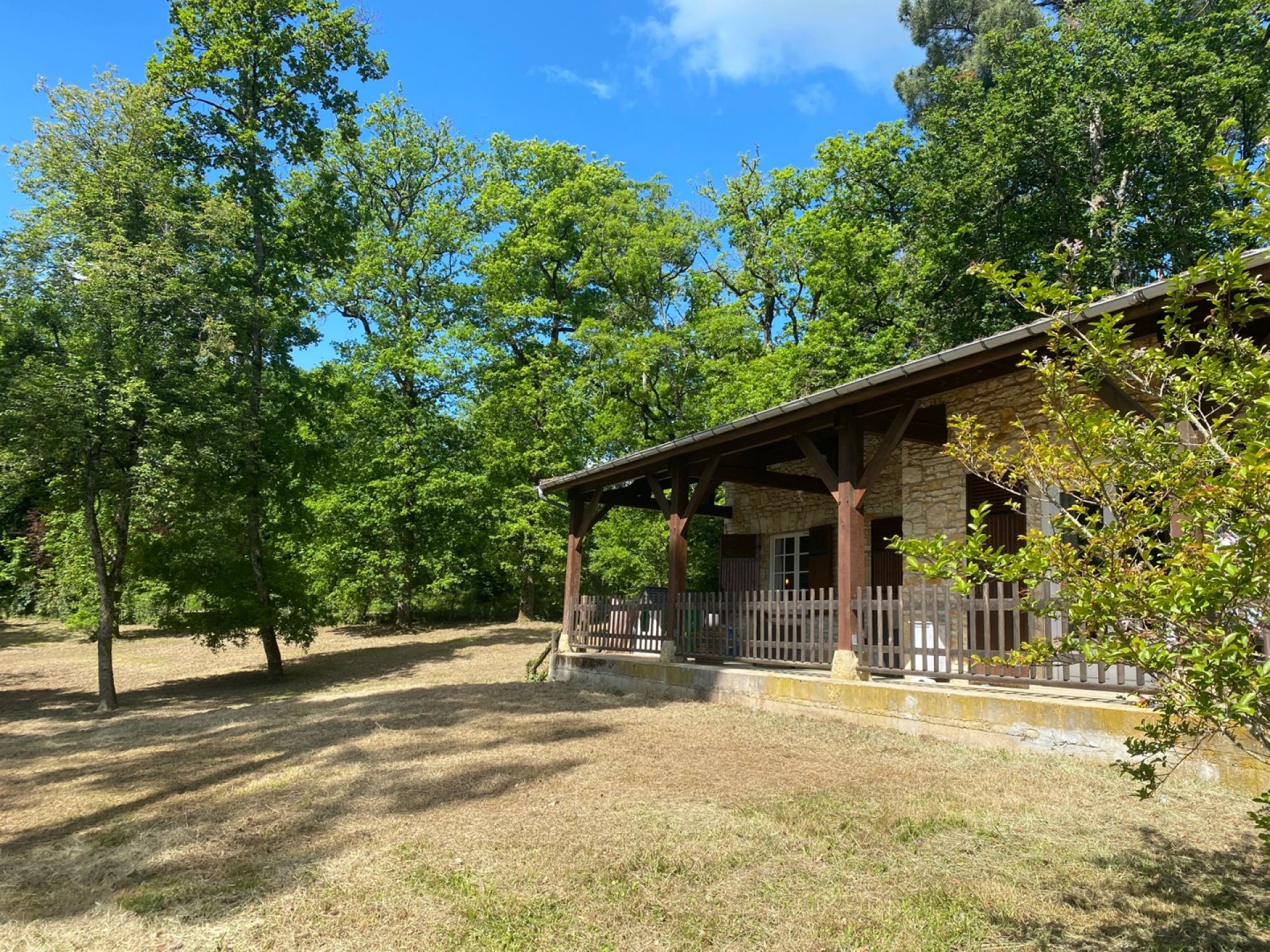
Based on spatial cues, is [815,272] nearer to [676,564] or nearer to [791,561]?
[791,561]

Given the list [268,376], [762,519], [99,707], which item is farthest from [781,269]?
[99,707]

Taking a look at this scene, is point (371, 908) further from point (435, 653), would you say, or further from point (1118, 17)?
point (1118, 17)

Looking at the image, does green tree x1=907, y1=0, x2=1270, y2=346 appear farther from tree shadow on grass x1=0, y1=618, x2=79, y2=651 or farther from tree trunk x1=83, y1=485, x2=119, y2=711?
tree shadow on grass x1=0, y1=618, x2=79, y2=651

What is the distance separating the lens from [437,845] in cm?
449

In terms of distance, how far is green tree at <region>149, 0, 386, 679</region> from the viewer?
1574 cm

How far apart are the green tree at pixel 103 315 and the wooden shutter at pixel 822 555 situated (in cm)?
1002

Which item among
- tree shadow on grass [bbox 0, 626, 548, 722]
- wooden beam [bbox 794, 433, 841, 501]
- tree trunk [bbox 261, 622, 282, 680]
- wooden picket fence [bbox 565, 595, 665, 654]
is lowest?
tree shadow on grass [bbox 0, 626, 548, 722]

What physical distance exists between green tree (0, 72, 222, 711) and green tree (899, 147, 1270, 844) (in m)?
12.7

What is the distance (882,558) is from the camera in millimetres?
11688

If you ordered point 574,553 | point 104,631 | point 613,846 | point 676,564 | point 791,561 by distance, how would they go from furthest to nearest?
point 574,553 → point 791,561 → point 104,631 → point 676,564 → point 613,846

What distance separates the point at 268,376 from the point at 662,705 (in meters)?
11.7

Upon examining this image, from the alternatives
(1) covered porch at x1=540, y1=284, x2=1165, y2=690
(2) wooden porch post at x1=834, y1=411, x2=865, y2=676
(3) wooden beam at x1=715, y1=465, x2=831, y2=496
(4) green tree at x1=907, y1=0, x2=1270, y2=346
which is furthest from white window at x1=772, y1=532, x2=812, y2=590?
(4) green tree at x1=907, y1=0, x2=1270, y2=346

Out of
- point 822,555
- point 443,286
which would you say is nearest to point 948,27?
point 443,286

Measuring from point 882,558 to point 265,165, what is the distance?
14.8 m
